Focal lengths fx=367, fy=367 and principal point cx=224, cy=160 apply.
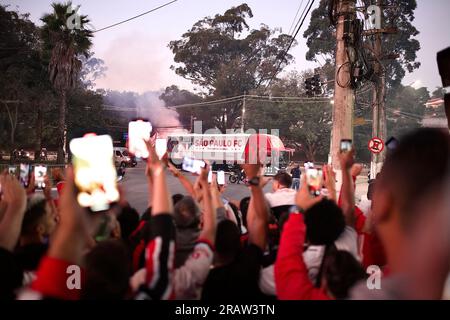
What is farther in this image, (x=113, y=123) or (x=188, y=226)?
(x=113, y=123)

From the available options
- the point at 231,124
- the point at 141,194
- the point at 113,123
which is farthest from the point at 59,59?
the point at 231,124

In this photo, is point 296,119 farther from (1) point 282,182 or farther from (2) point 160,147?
(2) point 160,147

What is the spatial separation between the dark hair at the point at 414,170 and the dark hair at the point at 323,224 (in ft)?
4.15

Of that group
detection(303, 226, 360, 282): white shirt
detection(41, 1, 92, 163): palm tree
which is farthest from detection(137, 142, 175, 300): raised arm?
detection(41, 1, 92, 163): palm tree

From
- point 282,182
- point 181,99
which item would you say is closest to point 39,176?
point 282,182

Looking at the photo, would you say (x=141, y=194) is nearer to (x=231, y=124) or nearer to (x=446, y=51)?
(x=446, y=51)

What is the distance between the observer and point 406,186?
1032 mm

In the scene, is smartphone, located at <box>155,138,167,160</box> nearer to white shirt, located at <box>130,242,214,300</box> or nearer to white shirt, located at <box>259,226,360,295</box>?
white shirt, located at <box>130,242,214,300</box>

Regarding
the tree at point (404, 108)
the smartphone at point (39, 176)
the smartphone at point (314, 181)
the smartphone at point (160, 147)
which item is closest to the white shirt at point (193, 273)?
the smartphone at point (160, 147)

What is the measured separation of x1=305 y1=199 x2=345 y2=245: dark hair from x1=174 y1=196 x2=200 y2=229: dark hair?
81 cm

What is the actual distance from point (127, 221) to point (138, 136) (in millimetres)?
1194

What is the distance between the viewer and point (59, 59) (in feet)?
66.8

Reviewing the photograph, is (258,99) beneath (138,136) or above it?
above
